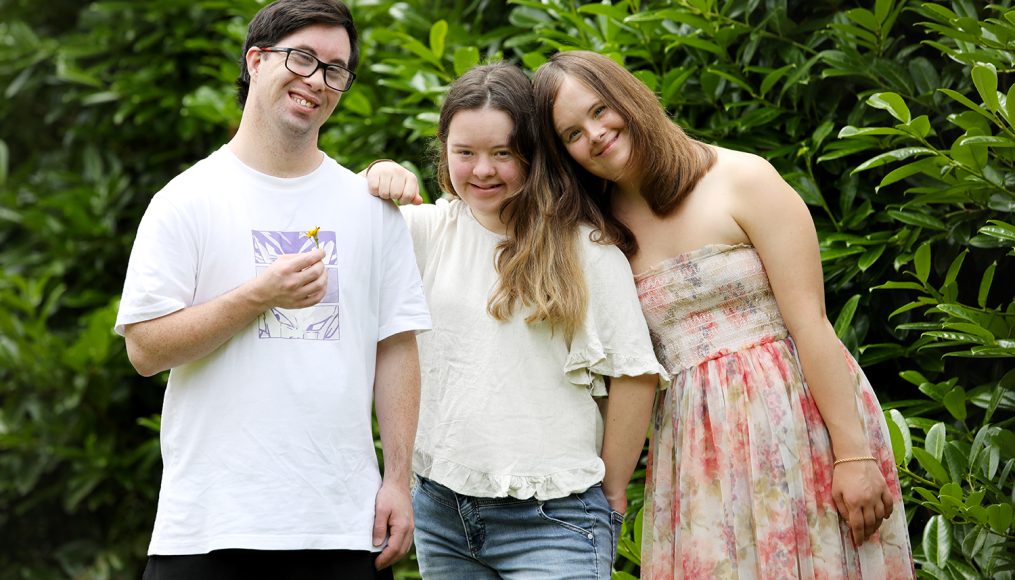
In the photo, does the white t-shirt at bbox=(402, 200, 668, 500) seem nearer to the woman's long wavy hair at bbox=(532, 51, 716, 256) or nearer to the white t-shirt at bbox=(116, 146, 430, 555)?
the woman's long wavy hair at bbox=(532, 51, 716, 256)

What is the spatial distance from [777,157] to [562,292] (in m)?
0.80

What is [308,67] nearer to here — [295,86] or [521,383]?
[295,86]

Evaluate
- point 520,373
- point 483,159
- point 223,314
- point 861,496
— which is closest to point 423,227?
point 483,159

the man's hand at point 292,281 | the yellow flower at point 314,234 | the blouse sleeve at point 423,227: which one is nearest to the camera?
the man's hand at point 292,281

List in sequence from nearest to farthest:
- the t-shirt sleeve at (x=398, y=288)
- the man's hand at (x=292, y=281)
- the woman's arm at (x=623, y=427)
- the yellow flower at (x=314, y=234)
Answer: the man's hand at (x=292, y=281)
the yellow flower at (x=314, y=234)
the t-shirt sleeve at (x=398, y=288)
the woman's arm at (x=623, y=427)

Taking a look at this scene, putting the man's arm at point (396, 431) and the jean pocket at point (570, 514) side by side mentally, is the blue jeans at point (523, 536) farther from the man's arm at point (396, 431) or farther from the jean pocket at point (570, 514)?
the man's arm at point (396, 431)

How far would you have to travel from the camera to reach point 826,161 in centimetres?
259

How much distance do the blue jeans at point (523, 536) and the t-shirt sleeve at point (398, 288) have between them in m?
0.38

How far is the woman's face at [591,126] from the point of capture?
2180mm

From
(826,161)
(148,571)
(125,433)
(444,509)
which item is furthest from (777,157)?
(125,433)

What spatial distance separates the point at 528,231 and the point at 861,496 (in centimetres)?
82

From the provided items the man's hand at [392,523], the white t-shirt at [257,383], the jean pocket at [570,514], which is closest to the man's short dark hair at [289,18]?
the white t-shirt at [257,383]

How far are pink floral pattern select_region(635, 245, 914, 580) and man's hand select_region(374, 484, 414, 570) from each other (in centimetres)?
54

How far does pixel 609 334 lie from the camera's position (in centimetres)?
214
